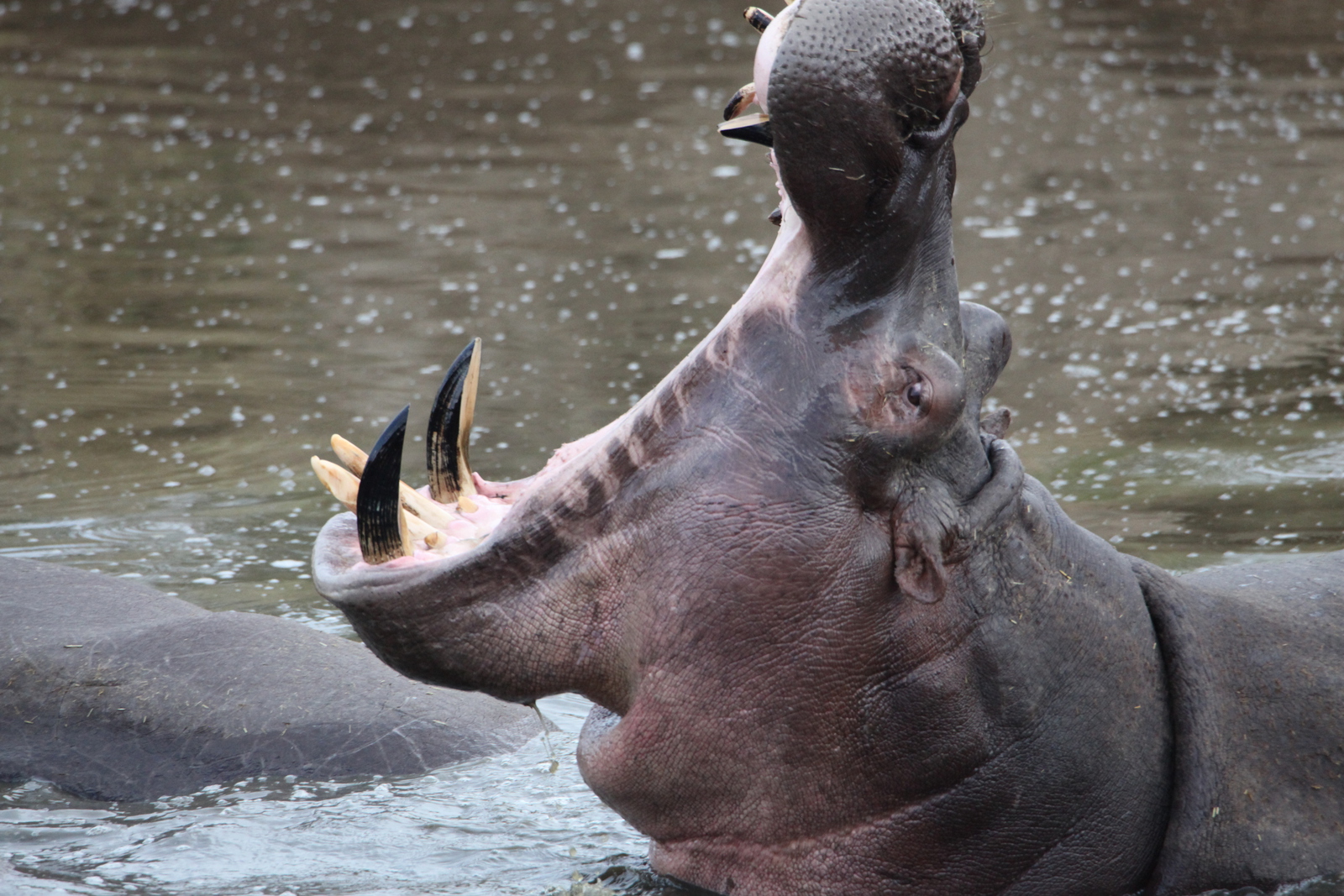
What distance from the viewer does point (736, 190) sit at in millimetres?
10195

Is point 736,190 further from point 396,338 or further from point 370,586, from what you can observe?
point 370,586

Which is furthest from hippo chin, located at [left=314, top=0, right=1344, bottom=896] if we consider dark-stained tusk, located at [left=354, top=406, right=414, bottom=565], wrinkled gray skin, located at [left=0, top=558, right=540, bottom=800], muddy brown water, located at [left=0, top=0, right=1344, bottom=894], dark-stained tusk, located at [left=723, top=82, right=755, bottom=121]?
wrinkled gray skin, located at [left=0, top=558, right=540, bottom=800]

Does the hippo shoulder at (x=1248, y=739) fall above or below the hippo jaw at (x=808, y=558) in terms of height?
below

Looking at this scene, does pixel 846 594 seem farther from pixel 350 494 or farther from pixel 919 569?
pixel 350 494

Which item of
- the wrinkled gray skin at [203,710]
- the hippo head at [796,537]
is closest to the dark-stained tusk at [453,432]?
the hippo head at [796,537]

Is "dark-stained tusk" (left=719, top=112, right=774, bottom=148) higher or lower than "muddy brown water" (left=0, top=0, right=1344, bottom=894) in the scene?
higher

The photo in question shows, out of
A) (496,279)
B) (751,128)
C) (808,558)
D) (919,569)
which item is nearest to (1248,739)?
(919,569)

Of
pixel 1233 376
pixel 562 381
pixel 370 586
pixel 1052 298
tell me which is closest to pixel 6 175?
pixel 562 381

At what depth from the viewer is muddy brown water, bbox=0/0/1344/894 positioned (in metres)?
3.60

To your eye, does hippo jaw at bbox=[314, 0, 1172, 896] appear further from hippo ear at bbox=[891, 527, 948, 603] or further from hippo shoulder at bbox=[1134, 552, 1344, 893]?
hippo shoulder at bbox=[1134, 552, 1344, 893]

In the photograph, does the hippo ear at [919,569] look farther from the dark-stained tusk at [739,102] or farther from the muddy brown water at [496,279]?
the muddy brown water at [496,279]

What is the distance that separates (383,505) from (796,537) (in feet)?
2.00

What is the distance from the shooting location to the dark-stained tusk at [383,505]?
8.49 feet

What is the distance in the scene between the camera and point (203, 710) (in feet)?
12.1
